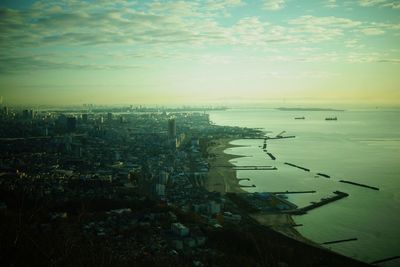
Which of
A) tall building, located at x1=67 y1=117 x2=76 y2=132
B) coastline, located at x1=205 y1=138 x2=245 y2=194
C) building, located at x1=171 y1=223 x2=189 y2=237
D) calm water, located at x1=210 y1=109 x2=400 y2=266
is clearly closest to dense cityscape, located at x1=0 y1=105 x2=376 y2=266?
building, located at x1=171 y1=223 x2=189 y2=237

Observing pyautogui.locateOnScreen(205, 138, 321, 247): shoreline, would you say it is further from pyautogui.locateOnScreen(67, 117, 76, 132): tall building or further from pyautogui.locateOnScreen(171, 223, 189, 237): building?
pyautogui.locateOnScreen(67, 117, 76, 132): tall building

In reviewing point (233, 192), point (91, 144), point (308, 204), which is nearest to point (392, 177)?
point (308, 204)

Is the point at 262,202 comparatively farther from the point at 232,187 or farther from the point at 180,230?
the point at 180,230

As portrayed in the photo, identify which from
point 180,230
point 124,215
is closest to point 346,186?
point 180,230

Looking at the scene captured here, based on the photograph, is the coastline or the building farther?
the coastline

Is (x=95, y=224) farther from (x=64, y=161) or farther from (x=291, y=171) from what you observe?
(x=291, y=171)

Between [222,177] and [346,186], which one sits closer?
[346,186]

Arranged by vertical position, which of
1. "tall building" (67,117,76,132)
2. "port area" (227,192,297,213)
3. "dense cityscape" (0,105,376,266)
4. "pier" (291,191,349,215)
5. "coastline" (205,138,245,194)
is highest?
"tall building" (67,117,76,132)

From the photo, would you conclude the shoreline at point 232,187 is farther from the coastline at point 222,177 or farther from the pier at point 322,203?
the pier at point 322,203
